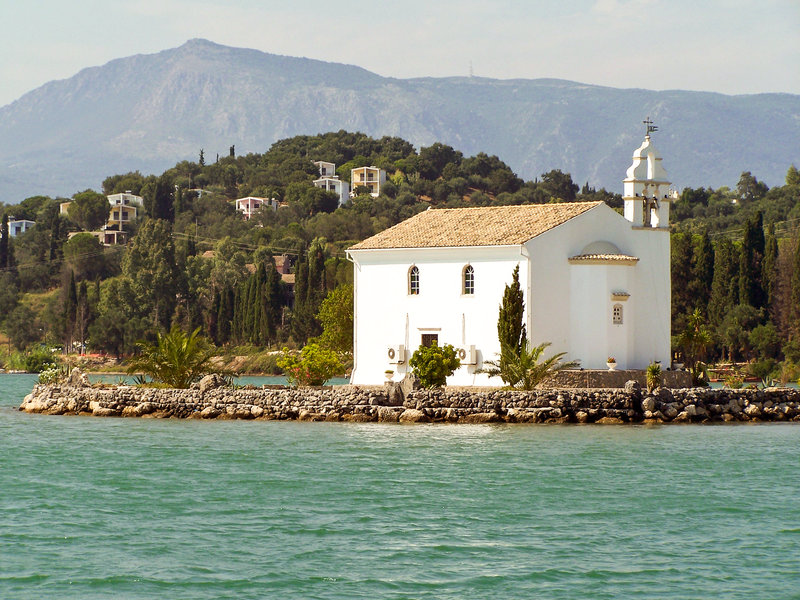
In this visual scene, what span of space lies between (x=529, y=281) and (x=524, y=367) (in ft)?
10.3

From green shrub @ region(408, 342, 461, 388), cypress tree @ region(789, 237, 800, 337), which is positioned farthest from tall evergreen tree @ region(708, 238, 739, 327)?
green shrub @ region(408, 342, 461, 388)

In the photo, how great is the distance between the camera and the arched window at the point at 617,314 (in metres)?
42.4

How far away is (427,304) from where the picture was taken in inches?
1689

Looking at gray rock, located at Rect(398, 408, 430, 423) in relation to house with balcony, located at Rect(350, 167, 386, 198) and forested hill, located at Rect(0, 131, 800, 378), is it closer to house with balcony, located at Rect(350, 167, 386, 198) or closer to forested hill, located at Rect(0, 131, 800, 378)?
forested hill, located at Rect(0, 131, 800, 378)

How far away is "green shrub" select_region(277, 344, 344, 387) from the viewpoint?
4272 centimetres

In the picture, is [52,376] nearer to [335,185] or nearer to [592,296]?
[592,296]

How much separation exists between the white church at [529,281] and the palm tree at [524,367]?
1077 millimetres

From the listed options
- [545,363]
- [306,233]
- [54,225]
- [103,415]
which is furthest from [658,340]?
[54,225]

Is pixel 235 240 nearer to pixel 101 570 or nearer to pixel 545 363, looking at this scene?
pixel 545 363

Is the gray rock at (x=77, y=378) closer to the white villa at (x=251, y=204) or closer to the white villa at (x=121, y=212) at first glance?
the white villa at (x=121, y=212)

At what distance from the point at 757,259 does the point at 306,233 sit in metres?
46.7

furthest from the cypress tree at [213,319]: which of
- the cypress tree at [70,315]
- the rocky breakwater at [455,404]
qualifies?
the rocky breakwater at [455,404]

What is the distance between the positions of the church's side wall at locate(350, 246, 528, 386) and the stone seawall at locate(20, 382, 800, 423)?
2943 mm

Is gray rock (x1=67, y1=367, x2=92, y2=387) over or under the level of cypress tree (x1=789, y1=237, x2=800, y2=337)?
under
